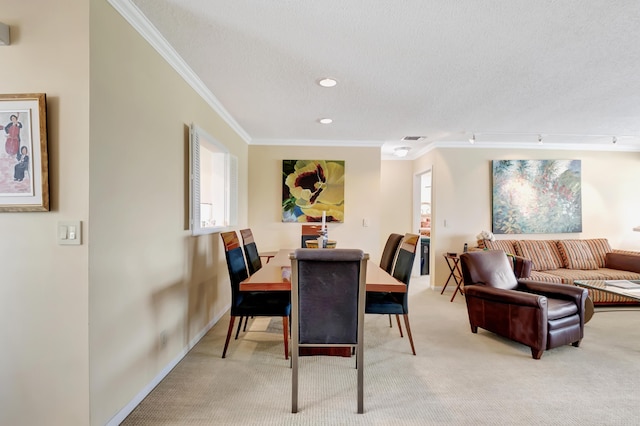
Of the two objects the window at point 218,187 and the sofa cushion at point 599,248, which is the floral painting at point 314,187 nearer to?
the window at point 218,187

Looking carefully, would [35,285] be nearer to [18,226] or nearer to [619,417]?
[18,226]

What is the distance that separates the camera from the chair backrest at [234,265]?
2729mm

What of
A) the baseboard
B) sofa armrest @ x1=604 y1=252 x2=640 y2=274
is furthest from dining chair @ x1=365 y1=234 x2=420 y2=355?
sofa armrest @ x1=604 y1=252 x2=640 y2=274

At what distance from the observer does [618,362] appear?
2727 millimetres

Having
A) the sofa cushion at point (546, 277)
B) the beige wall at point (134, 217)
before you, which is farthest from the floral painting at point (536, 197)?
the beige wall at point (134, 217)

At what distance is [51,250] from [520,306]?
3468 millimetres

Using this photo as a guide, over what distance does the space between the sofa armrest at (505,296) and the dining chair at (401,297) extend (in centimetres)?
89

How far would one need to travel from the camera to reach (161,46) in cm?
225

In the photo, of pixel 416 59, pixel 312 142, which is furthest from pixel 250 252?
pixel 416 59

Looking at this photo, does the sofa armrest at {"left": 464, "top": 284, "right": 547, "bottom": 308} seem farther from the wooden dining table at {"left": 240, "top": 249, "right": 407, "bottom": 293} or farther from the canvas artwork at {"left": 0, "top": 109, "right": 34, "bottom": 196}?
the canvas artwork at {"left": 0, "top": 109, "right": 34, "bottom": 196}

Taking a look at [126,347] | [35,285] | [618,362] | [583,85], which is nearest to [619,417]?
[618,362]

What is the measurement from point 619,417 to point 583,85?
261 centimetres

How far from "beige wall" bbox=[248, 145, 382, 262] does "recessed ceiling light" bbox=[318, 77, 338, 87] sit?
2.25 meters

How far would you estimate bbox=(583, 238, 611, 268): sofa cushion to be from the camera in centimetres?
489
